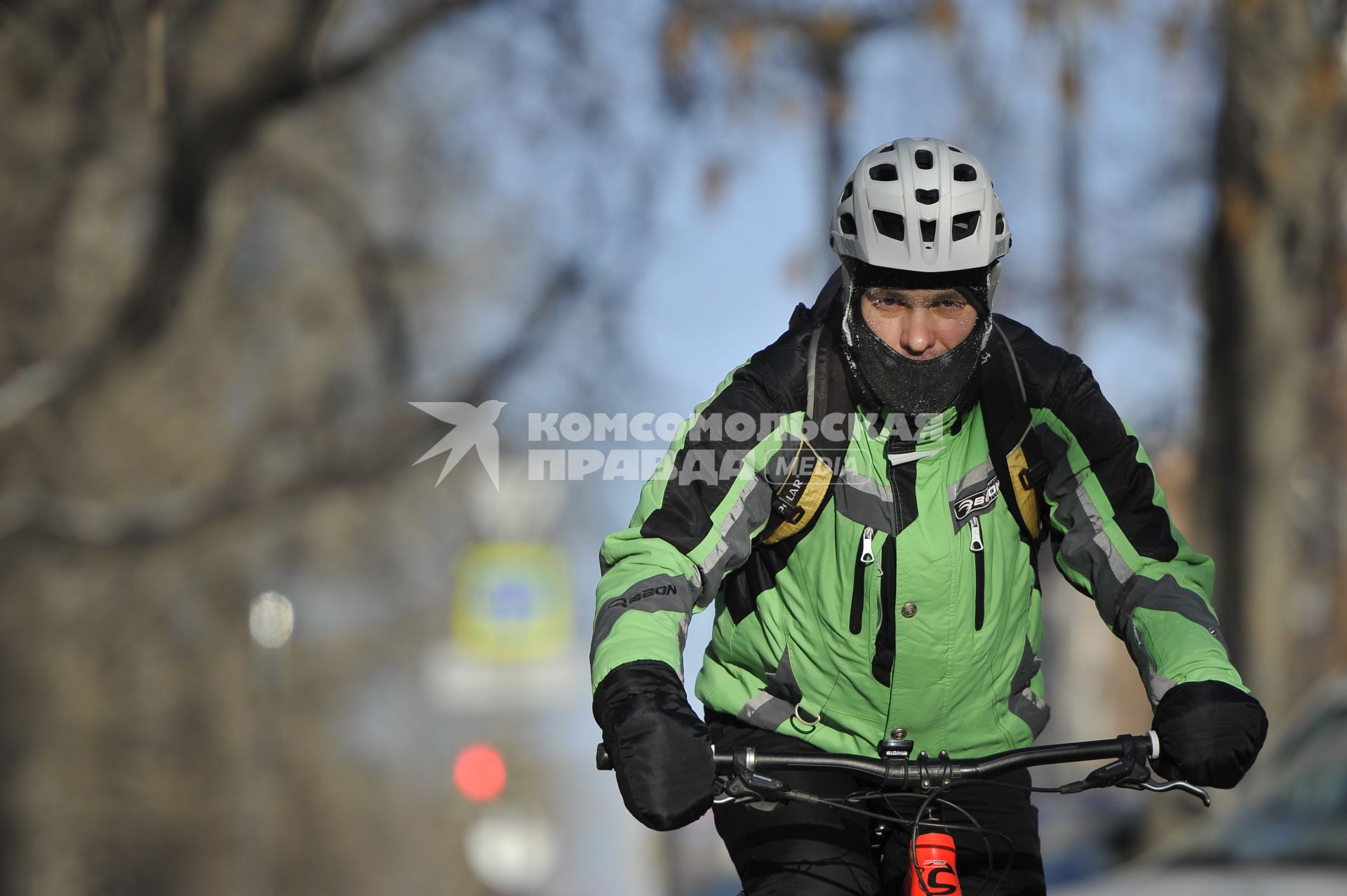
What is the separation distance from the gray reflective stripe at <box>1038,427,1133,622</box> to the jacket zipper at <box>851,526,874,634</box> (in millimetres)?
409

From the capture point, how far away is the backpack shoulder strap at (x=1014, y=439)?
322 centimetres

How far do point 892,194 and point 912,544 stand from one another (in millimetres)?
707

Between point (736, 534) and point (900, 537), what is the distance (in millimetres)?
317

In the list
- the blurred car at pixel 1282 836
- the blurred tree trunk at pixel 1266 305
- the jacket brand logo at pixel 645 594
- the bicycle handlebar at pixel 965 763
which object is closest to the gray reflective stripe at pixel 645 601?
the jacket brand logo at pixel 645 594

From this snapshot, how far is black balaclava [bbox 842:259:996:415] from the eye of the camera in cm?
322

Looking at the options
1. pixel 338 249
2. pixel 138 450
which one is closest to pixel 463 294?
pixel 338 249

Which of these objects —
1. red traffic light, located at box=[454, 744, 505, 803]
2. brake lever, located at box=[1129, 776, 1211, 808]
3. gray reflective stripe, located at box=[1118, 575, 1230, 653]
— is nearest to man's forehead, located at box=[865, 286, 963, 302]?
gray reflective stripe, located at box=[1118, 575, 1230, 653]

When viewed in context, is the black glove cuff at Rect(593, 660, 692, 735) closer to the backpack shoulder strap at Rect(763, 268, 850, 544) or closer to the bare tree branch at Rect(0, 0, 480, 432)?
the backpack shoulder strap at Rect(763, 268, 850, 544)

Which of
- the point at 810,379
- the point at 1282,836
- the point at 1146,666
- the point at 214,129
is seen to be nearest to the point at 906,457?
the point at 810,379

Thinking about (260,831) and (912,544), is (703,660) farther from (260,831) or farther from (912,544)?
(260,831)

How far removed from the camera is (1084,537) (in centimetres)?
324

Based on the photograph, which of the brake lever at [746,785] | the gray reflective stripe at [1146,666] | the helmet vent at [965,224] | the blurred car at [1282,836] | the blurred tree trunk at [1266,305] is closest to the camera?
the brake lever at [746,785]

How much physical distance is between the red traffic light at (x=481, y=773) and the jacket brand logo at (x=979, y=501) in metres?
9.97

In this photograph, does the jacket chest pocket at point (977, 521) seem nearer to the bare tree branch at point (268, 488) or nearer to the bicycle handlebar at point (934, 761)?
the bicycle handlebar at point (934, 761)
